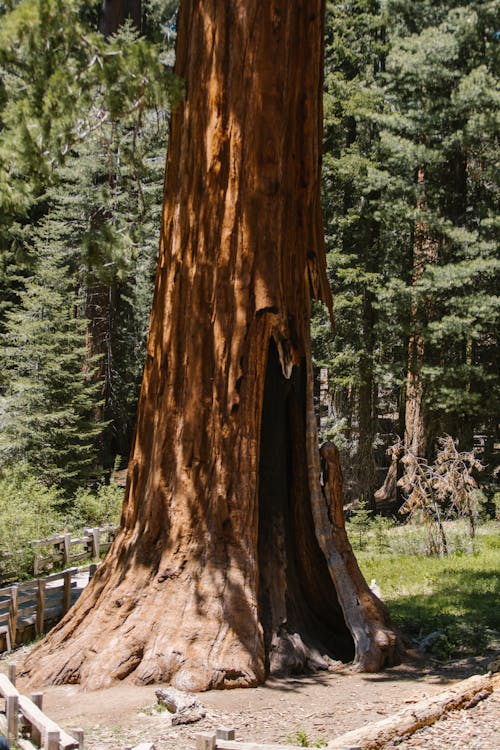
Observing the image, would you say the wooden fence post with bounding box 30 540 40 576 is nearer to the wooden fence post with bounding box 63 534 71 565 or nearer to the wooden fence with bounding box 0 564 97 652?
the wooden fence post with bounding box 63 534 71 565

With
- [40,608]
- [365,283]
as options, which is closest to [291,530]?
[40,608]

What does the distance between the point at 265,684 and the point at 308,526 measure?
2.09 metres

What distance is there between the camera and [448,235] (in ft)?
78.4

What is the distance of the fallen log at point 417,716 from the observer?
626 cm

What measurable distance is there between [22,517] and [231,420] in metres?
9.18

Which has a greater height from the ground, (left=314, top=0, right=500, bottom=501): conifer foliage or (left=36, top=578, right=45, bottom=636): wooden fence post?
(left=314, top=0, right=500, bottom=501): conifer foliage

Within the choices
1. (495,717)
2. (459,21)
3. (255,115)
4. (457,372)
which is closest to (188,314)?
(255,115)

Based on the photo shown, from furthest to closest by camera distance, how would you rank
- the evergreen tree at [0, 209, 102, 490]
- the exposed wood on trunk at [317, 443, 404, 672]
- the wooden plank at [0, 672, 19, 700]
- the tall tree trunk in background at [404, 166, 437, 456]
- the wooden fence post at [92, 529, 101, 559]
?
the tall tree trunk in background at [404, 166, 437, 456]
the evergreen tree at [0, 209, 102, 490]
the wooden fence post at [92, 529, 101, 559]
the exposed wood on trunk at [317, 443, 404, 672]
the wooden plank at [0, 672, 19, 700]

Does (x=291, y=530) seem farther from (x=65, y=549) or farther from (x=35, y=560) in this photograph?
(x=65, y=549)

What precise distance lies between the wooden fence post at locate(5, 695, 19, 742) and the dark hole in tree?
3158 mm

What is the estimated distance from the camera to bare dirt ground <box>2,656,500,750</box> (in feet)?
22.2

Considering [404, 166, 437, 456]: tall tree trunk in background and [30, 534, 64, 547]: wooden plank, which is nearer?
[30, 534, 64, 547]: wooden plank

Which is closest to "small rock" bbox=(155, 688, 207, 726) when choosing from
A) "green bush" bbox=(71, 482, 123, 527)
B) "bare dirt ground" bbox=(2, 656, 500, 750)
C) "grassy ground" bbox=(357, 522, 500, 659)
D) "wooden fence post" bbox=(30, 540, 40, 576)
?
"bare dirt ground" bbox=(2, 656, 500, 750)

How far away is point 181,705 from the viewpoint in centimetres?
741
